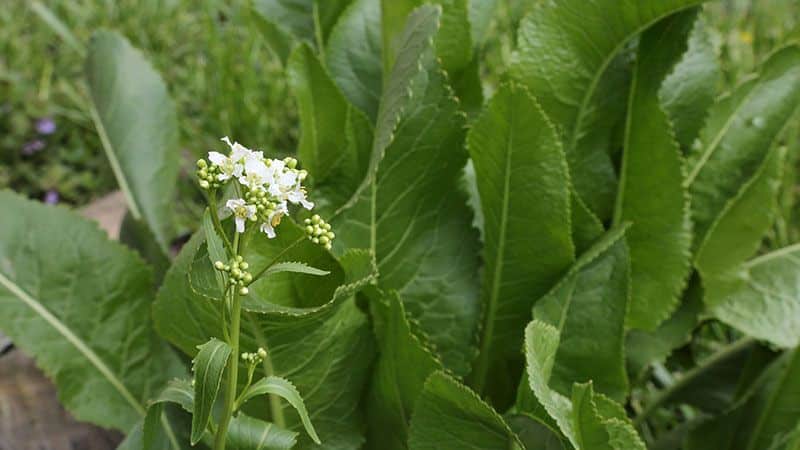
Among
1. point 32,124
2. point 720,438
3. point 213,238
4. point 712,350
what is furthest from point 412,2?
point 32,124

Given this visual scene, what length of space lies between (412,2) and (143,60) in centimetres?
50

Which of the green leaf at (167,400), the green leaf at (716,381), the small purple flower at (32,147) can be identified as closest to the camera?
the green leaf at (167,400)

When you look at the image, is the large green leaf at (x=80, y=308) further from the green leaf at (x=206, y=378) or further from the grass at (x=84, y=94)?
the grass at (x=84, y=94)

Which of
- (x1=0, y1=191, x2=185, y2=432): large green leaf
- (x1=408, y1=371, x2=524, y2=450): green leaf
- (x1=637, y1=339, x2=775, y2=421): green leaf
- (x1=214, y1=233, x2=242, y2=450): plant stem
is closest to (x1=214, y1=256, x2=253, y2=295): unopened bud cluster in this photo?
(x1=214, y1=233, x2=242, y2=450): plant stem

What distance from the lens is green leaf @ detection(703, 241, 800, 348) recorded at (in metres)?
1.34

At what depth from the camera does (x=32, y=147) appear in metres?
2.62

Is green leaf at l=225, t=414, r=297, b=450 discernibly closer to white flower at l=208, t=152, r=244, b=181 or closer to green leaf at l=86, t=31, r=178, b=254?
white flower at l=208, t=152, r=244, b=181

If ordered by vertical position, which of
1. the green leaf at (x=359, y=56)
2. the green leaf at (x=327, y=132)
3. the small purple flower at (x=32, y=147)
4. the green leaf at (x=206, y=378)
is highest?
the small purple flower at (x=32, y=147)

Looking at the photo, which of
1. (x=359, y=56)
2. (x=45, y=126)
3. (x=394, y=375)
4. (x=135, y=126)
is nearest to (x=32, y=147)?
(x=45, y=126)

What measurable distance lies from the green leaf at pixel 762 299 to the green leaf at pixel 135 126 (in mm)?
851

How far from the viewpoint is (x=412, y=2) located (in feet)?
4.24

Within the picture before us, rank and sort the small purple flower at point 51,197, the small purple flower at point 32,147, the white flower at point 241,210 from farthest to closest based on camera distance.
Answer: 1. the small purple flower at point 32,147
2. the small purple flower at point 51,197
3. the white flower at point 241,210

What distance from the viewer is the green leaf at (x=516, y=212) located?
3.67ft

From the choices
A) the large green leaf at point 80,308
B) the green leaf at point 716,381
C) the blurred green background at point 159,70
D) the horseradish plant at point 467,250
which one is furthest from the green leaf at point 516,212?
the blurred green background at point 159,70
